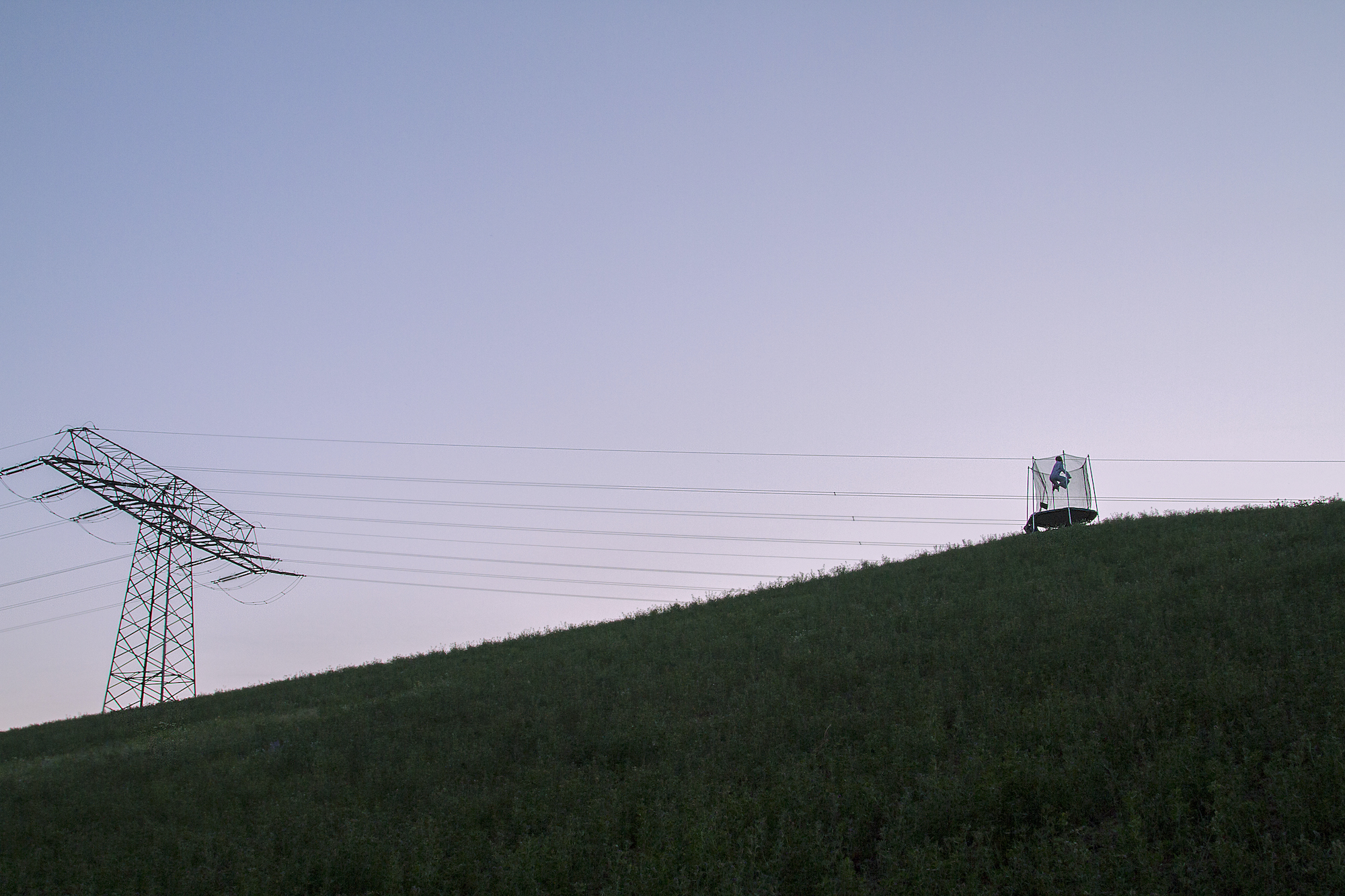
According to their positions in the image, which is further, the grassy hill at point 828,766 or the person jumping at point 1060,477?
the person jumping at point 1060,477

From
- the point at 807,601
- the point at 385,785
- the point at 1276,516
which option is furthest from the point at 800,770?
the point at 1276,516

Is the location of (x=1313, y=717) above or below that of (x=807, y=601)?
→ below

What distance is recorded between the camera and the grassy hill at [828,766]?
768cm

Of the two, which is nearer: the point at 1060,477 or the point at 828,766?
the point at 828,766

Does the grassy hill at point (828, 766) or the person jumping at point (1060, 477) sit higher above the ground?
the person jumping at point (1060, 477)

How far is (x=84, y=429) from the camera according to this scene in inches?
1208

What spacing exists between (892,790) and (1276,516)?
18174mm

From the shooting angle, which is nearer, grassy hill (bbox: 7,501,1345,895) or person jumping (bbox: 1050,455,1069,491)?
grassy hill (bbox: 7,501,1345,895)

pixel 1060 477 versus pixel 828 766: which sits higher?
pixel 1060 477

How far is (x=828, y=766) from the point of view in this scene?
10.5 metres

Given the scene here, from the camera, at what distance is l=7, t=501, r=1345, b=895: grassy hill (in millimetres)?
7684

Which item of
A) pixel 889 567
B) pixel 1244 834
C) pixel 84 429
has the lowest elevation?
pixel 1244 834

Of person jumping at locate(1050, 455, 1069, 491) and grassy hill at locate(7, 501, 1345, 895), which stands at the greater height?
person jumping at locate(1050, 455, 1069, 491)

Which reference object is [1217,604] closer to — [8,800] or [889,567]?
[889,567]
